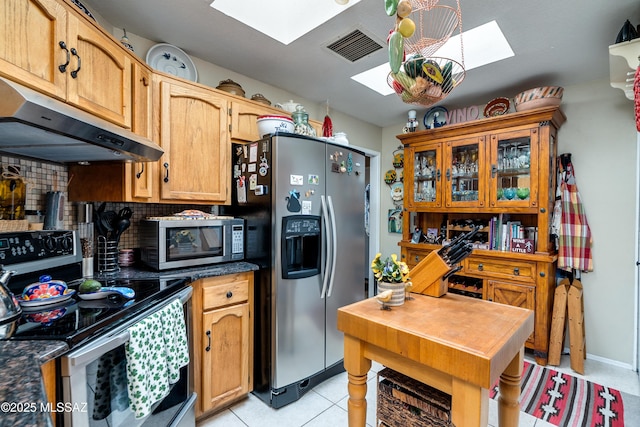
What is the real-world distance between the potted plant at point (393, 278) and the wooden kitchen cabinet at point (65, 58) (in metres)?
Result: 1.58

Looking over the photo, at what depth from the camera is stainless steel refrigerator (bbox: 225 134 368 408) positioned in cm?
196

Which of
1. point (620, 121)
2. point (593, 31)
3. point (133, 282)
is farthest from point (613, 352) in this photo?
point (133, 282)

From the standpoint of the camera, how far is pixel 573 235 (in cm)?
257

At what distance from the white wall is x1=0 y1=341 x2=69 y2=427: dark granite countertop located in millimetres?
3578

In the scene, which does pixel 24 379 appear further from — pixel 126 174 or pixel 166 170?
pixel 166 170

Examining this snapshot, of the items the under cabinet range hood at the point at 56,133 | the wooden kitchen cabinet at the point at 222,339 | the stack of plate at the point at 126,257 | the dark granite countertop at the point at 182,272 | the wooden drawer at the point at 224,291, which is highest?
the under cabinet range hood at the point at 56,133

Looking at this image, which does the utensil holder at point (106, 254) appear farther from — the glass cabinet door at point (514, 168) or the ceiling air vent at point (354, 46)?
the glass cabinet door at point (514, 168)

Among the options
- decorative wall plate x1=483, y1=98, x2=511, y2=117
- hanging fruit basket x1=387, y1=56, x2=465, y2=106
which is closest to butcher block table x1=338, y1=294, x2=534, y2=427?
hanging fruit basket x1=387, y1=56, x2=465, y2=106

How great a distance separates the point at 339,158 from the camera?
2285mm

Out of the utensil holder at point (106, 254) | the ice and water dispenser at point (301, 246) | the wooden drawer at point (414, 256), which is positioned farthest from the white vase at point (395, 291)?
the wooden drawer at point (414, 256)

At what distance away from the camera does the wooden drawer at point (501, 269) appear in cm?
257

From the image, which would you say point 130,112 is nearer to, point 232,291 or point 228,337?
point 232,291

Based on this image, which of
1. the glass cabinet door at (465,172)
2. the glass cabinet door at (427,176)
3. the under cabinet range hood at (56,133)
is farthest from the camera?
the glass cabinet door at (427,176)

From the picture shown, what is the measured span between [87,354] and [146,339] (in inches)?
10.2
